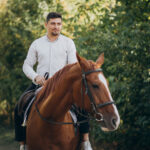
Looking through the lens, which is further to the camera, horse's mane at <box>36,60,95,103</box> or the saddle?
the saddle

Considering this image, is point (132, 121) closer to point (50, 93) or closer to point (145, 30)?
point (145, 30)

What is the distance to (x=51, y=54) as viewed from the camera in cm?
520

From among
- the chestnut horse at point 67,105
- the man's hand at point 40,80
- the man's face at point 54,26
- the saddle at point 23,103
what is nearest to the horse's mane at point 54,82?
the chestnut horse at point 67,105

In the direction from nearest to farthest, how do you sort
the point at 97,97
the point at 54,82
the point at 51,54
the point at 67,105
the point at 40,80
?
the point at 97,97 → the point at 67,105 → the point at 54,82 → the point at 40,80 → the point at 51,54

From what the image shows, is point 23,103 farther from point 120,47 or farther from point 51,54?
point 120,47

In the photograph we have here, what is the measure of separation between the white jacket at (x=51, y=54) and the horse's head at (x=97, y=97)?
3.79ft

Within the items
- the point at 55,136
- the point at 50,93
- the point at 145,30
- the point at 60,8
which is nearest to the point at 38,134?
the point at 55,136

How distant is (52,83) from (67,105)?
1.24 feet

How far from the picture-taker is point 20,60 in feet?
47.4

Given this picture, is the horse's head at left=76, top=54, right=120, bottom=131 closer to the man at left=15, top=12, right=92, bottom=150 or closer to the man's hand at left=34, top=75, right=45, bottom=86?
the man's hand at left=34, top=75, right=45, bottom=86

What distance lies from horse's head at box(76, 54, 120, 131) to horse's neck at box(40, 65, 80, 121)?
192 millimetres

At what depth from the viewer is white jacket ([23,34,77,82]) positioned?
5.21m

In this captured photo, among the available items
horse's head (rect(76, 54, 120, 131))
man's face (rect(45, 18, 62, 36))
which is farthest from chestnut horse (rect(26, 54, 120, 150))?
man's face (rect(45, 18, 62, 36))

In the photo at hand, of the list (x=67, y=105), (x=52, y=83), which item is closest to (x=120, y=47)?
(x=52, y=83)
